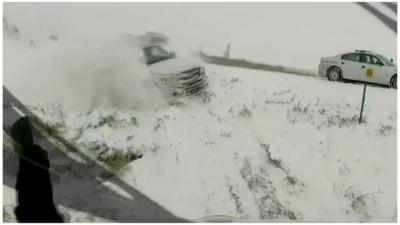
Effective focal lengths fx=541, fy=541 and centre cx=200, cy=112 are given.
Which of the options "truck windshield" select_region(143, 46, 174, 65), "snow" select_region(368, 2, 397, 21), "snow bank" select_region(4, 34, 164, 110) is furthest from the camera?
"snow" select_region(368, 2, 397, 21)

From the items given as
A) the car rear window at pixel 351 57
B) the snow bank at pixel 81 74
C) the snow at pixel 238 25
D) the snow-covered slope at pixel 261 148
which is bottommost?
the snow-covered slope at pixel 261 148

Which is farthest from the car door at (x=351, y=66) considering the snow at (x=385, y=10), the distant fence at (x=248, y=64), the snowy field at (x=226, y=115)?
the snow at (x=385, y=10)

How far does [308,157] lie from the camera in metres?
4.82

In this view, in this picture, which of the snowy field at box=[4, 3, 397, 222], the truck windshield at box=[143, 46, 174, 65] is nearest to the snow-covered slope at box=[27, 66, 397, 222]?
the snowy field at box=[4, 3, 397, 222]

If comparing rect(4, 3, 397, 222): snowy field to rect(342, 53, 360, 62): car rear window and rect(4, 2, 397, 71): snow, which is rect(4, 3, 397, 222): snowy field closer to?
rect(4, 2, 397, 71): snow

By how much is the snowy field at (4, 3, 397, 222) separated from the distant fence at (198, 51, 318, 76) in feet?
0.18

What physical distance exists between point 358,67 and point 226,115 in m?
1.33

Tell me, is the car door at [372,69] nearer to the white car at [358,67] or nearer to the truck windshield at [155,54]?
the white car at [358,67]

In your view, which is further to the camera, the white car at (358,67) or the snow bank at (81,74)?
the white car at (358,67)

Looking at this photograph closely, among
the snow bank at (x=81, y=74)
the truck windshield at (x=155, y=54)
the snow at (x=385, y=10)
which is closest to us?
the snow bank at (x=81, y=74)

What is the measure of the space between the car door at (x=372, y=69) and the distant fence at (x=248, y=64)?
0.45 m

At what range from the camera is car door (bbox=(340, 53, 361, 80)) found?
5.03 m

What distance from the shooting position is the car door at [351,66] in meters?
5.03

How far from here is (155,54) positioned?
4.82m
